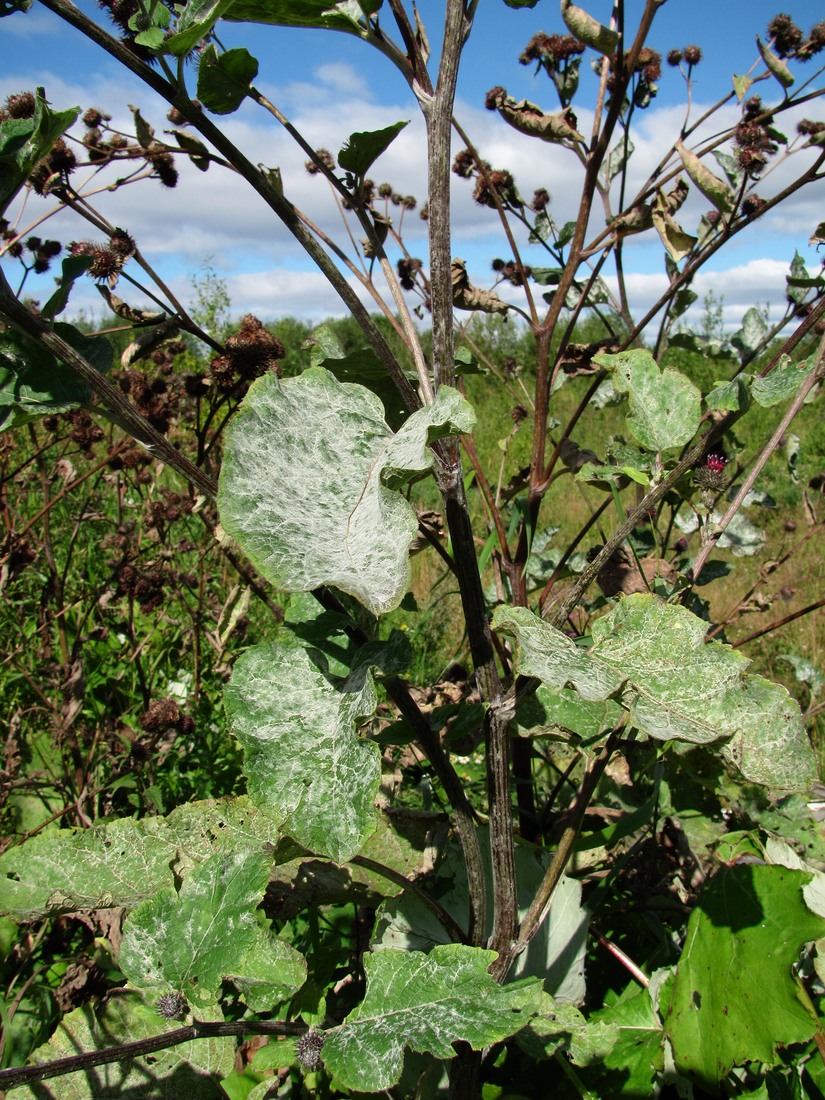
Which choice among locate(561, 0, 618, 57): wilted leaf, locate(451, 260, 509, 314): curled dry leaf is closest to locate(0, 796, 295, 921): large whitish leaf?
locate(451, 260, 509, 314): curled dry leaf

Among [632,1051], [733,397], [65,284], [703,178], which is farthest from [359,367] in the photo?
[632,1051]

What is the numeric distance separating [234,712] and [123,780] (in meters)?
1.43

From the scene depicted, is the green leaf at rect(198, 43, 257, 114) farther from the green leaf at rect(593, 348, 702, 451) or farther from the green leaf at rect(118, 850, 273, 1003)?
the green leaf at rect(118, 850, 273, 1003)

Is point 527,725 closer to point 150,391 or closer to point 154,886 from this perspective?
point 154,886

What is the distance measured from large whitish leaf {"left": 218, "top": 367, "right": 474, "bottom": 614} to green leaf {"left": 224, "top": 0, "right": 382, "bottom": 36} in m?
0.35

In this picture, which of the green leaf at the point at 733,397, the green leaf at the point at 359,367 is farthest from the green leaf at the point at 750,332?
the green leaf at the point at 359,367

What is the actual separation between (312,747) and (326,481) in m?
0.29

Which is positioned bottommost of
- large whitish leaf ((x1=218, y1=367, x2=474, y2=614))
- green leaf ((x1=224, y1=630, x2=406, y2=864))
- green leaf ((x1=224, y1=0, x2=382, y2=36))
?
green leaf ((x1=224, y1=630, x2=406, y2=864))

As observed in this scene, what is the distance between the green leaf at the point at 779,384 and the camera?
948 millimetres

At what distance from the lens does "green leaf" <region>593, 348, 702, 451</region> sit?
1.10m

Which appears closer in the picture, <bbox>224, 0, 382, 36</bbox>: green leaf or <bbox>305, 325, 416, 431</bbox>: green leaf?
<bbox>224, 0, 382, 36</bbox>: green leaf

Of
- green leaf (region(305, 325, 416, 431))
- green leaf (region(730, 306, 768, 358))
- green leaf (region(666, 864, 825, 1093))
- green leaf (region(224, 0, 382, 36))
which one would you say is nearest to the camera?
green leaf (region(224, 0, 382, 36))

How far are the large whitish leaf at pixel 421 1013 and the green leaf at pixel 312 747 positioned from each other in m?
0.22

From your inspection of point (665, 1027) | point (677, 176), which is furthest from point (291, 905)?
point (677, 176)
